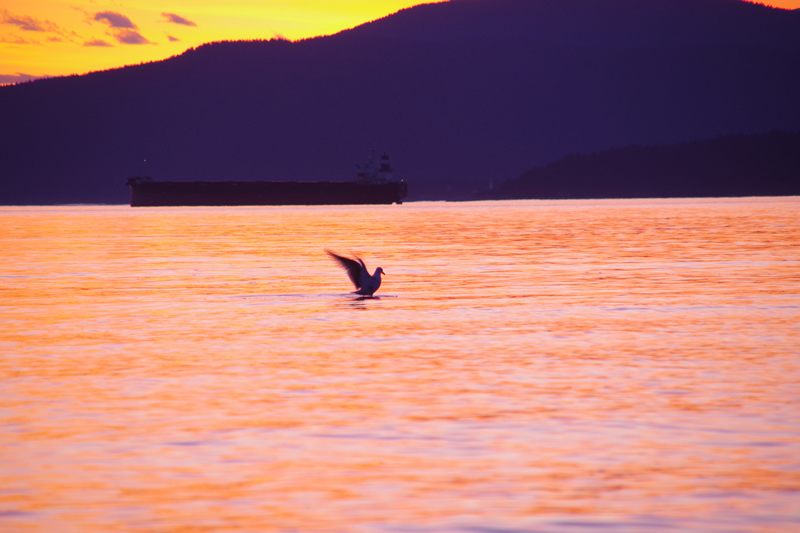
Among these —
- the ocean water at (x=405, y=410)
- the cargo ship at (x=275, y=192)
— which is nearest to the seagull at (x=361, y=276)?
the ocean water at (x=405, y=410)

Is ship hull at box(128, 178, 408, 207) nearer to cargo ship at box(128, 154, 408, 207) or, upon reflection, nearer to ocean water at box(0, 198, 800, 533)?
cargo ship at box(128, 154, 408, 207)

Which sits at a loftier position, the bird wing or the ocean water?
the bird wing

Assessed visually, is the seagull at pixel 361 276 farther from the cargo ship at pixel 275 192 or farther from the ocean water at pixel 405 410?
the cargo ship at pixel 275 192

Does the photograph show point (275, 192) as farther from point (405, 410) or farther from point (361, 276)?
point (405, 410)

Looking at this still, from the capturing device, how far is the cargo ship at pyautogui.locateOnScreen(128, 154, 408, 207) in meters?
152

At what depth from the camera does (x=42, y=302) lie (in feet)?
67.1

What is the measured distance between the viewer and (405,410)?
32.6 feet

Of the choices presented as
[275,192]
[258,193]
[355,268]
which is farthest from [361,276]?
[275,192]

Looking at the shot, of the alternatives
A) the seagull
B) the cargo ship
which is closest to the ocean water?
the seagull

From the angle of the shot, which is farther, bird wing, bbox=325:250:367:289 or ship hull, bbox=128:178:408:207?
ship hull, bbox=128:178:408:207

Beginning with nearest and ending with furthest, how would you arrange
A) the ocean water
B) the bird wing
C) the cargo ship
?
the ocean water < the bird wing < the cargo ship

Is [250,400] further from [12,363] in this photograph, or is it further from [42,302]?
[42,302]

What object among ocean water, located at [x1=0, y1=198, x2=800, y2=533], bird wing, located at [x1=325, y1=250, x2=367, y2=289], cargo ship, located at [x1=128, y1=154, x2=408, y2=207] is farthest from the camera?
cargo ship, located at [x1=128, y1=154, x2=408, y2=207]

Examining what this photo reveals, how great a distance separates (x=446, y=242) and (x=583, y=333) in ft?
97.0
